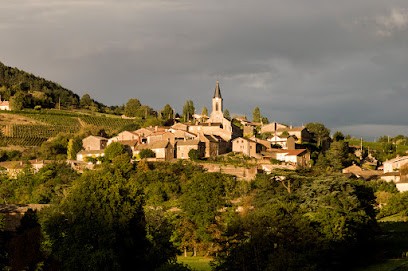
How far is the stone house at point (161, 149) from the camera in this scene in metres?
72.5

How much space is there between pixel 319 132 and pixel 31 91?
5747 cm

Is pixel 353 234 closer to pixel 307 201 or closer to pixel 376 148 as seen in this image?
pixel 307 201

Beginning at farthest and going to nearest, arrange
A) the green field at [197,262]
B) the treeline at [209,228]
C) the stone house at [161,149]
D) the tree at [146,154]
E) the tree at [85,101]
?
the tree at [85,101], the stone house at [161,149], the tree at [146,154], the green field at [197,262], the treeline at [209,228]

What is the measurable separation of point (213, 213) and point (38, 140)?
44493 mm

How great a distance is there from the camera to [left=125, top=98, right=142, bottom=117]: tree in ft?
358

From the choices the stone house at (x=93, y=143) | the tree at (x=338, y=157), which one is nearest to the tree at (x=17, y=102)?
the stone house at (x=93, y=143)

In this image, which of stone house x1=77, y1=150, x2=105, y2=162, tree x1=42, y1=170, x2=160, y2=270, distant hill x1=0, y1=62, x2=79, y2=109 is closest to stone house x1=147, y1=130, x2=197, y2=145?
stone house x1=77, y1=150, x2=105, y2=162

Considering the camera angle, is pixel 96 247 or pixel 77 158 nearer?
pixel 96 247

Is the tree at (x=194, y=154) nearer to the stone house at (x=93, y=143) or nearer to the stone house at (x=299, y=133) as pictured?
the stone house at (x=93, y=143)

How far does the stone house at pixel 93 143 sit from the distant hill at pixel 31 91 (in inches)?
1084

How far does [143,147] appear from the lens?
74.5m

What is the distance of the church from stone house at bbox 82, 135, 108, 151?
11709 mm

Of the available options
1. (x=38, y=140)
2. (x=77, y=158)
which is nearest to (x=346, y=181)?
(x=77, y=158)

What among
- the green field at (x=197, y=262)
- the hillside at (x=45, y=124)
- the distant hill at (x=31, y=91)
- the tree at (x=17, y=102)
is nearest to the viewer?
the green field at (x=197, y=262)
